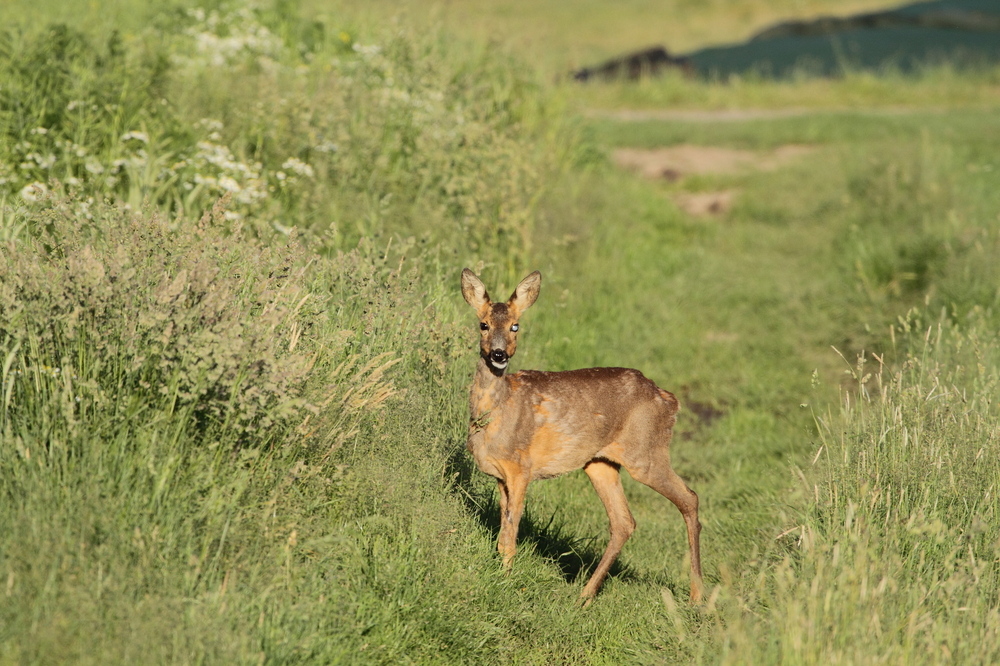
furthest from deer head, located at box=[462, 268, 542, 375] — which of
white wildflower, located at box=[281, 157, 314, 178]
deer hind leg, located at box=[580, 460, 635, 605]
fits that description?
white wildflower, located at box=[281, 157, 314, 178]

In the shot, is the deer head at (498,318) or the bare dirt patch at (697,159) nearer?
the deer head at (498,318)

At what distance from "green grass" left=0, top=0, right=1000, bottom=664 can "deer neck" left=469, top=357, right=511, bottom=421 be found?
0.39 metres

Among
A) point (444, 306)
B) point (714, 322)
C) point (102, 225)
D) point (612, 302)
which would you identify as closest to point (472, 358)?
point (444, 306)

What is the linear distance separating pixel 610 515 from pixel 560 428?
2.34 ft

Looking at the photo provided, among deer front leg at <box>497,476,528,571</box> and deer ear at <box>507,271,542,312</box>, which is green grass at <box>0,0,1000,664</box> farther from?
deer ear at <box>507,271,542,312</box>

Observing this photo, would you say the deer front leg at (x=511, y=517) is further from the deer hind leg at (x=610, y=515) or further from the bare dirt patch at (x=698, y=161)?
the bare dirt patch at (x=698, y=161)

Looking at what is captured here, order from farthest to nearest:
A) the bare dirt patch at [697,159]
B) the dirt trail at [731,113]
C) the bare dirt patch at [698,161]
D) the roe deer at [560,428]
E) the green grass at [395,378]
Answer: the dirt trail at [731,113], the bare dirt patch at [697,159], the bare dirt patch at [698,161], the roe deer at [560,428], the green grass at [395,378]

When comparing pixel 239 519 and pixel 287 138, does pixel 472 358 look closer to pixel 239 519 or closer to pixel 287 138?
pixel 239 519

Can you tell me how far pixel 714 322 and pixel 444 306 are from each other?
4.27 m

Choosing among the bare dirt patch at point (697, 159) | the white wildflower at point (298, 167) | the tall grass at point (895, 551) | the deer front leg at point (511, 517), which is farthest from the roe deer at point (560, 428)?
the bare dirt patch at point (697, 159)

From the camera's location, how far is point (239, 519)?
4535mm

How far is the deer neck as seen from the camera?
18.7 feet

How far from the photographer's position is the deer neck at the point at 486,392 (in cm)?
570

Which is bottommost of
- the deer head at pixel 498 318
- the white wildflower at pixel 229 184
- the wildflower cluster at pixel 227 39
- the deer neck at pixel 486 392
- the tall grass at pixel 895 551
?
the tall grass at pixel 895 551
